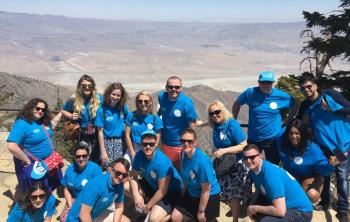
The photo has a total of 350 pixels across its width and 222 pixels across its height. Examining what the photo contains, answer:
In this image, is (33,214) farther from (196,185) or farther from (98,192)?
(196,185)

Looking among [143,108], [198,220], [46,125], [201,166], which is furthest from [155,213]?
[46,125]

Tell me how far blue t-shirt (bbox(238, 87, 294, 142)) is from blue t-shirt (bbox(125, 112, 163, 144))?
1.22 meters

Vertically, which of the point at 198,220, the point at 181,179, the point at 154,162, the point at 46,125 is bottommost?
the point at 198,220

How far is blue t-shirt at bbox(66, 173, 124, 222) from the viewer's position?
4113 millimetres

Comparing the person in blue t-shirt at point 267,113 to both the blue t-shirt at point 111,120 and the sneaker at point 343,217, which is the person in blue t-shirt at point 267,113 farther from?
the blue t-shirt at point 111,120

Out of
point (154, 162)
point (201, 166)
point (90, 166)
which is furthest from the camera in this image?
point (90, 166)

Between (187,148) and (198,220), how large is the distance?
36.0 inches

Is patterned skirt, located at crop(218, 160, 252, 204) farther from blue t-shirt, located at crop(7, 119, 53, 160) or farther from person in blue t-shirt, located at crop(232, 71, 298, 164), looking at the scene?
blue t-shirt, located at crop(7, 119, 53, 160)

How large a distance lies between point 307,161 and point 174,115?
1.73 m

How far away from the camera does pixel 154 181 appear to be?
184 inches

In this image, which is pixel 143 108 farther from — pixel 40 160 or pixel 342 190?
pixel 342 190

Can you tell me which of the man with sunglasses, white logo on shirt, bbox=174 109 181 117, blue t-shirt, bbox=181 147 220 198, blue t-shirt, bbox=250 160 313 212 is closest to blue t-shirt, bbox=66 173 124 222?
blue t-shirt, bbox=181 147 220 198

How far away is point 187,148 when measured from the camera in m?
4.19

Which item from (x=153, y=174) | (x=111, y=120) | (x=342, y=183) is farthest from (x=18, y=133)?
(x=342, y=183)
